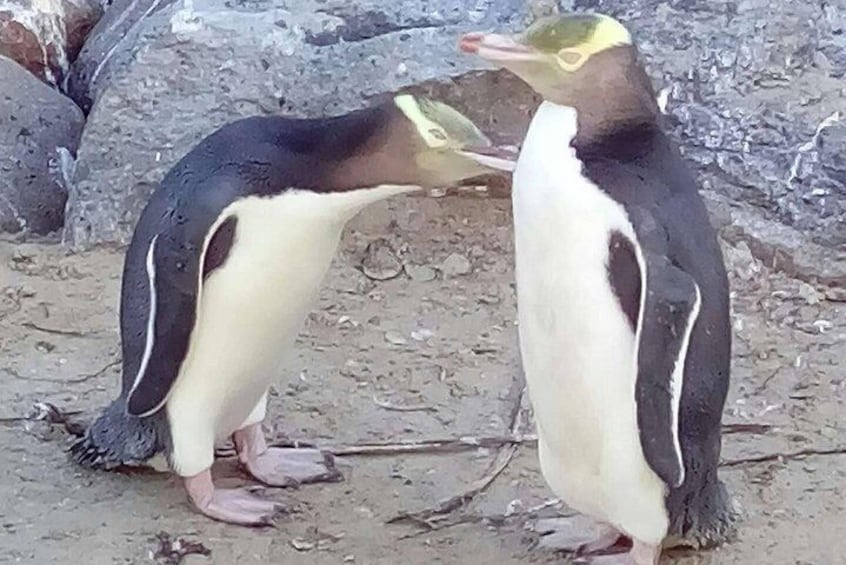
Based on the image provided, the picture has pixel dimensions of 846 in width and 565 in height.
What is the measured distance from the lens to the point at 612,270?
2.00 m

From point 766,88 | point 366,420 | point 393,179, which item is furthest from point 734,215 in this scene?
point 393,179

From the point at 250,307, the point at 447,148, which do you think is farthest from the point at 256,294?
the point at 447,148

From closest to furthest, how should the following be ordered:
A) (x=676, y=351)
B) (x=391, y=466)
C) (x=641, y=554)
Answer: (x=676, y=351), (x=641, y=554), (x=391, y=466)

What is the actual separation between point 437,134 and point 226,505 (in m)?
0.63

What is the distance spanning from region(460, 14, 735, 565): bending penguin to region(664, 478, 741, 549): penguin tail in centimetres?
7

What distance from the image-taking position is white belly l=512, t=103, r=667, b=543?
198cm

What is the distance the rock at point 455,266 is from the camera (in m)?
3.30

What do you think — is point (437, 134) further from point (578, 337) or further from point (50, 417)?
point (50, 417)

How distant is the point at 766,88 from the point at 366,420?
120cm

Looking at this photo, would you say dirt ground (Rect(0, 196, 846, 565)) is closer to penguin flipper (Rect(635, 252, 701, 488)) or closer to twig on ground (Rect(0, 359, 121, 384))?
twig on ground (Rect(0, 359, 121, 384))

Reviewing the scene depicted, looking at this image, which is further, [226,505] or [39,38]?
[39,38]

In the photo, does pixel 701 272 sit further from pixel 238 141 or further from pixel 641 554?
pixel 238 141

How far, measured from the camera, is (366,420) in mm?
2746

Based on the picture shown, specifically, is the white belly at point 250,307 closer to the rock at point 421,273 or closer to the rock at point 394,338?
the rock at point 394,338
